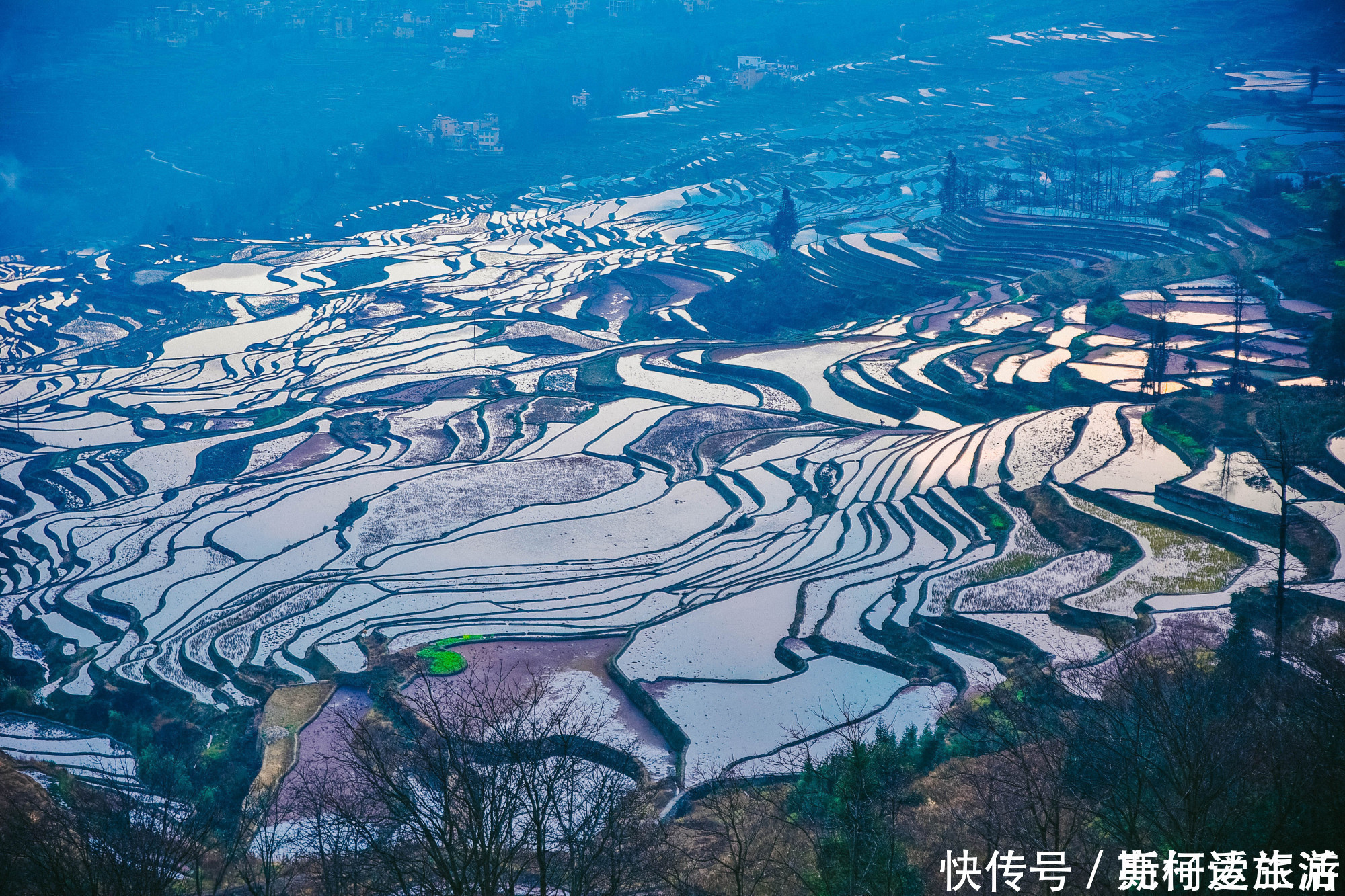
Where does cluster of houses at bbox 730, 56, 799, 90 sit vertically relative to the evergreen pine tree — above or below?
above

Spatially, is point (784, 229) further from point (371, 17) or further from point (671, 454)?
point (371, 17)

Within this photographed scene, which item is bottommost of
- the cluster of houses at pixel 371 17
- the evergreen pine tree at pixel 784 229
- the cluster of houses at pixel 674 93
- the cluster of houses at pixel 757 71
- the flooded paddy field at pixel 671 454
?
the flooded paddy field at pixel 671 454

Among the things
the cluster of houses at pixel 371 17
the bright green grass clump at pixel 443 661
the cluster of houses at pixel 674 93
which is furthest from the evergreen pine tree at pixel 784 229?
the cluster of houses at pixel 371 17

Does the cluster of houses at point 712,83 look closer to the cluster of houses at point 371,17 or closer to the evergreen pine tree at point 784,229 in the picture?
the cluster of houses at point 371,17

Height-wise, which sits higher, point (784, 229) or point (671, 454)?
point (784, 229)

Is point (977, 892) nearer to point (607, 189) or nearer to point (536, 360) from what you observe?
point (536, 360)

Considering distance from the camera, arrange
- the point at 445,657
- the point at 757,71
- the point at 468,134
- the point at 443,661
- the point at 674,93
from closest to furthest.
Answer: the point at 443,661 < the point at 445,657 < the point at 468,134 < the point at 674,93 < the point at 757,71

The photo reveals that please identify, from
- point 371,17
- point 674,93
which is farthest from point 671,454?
point 371,17

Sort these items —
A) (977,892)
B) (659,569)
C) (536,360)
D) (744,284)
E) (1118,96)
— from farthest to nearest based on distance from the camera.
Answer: (1118,96)
(744,284)
(536,360)
(659,569)
(977,892)

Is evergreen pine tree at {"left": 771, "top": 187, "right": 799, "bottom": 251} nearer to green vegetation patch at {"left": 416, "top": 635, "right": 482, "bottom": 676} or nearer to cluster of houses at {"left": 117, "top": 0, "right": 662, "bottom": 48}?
green vegetation patch at {"left": 416, "top": 635, "right": 482, "bottom": 676}

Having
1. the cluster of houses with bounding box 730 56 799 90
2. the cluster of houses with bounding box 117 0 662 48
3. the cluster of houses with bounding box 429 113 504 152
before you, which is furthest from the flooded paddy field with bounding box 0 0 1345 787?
the cluster of houses with bounding box 117 0 662 48

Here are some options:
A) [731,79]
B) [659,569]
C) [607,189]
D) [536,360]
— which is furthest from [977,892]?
[731,79]
